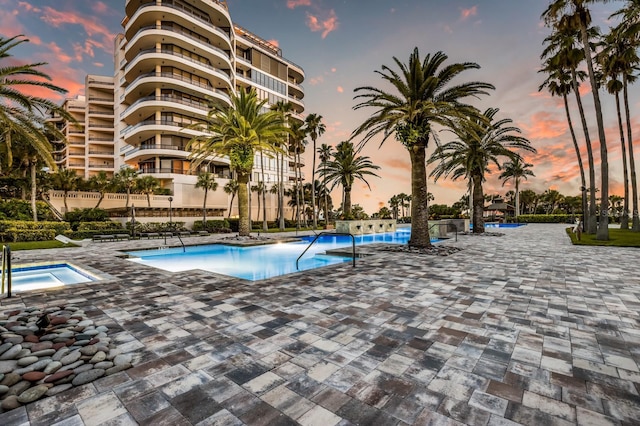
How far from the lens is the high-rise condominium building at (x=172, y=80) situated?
1523 inches

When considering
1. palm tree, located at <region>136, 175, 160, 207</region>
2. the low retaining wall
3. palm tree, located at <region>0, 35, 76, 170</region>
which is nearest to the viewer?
palm tree, located at <region>0, 35, 76, 170</region>

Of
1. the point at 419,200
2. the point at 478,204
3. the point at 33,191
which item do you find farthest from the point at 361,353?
the point at 33,191

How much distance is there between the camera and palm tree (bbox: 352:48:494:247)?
46.1ft

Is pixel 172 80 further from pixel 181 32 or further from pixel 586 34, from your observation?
pixel 586 34

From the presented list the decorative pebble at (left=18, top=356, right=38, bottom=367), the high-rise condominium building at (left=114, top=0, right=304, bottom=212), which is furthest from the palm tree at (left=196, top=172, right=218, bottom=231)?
the decorative pebble at (left=18, top=356, right=38, bottom=367)

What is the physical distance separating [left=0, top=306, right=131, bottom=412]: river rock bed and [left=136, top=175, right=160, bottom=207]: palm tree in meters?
36.2

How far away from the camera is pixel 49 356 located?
373 cm

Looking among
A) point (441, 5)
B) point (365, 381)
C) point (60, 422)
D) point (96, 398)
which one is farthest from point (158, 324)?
point (441, 5)

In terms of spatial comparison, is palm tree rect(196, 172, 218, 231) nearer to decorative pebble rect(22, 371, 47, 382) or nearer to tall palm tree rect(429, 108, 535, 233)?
tall palm tree rect(429, 108, 535, 233)

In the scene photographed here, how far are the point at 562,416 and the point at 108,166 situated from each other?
65749 millimetres

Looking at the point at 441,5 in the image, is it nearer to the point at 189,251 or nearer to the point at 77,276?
the point at 189,251

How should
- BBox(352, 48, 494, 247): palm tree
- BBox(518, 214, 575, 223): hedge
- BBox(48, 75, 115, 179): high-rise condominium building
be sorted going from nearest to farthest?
BBox(352, 48, 494, 247): palm tree, BBox(518, 214, 575, 223): hedge, BBox(48, 75, 115, 179): high-rise condominium building

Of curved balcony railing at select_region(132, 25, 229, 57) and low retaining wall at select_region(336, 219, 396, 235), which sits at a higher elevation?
curved balcony railing at select_region(132, 25, 229, 57)

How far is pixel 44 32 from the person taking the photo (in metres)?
29.5
